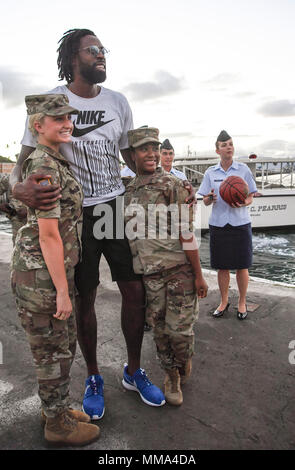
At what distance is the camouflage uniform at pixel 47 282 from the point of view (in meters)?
1.96

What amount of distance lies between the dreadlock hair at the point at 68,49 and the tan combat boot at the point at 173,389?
2.20 m

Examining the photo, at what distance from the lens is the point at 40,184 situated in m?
1.85

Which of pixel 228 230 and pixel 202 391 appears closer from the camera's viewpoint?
pixel 202 391

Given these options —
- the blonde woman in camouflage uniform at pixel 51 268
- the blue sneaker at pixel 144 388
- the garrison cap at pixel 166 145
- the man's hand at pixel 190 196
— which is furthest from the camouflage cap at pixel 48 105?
the garrison cap at pixel 166 145

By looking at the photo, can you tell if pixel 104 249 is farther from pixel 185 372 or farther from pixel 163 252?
pixel 185 372

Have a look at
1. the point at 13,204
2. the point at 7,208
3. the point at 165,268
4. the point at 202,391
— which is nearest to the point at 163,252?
the point at 165,268

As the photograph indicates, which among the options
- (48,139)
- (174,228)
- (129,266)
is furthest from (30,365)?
(48,139)

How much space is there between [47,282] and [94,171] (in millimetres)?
828

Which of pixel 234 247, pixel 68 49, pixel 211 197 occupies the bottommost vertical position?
pixel 234 247

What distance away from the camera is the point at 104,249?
2.53 m

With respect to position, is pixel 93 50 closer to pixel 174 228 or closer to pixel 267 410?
pixel 174 228

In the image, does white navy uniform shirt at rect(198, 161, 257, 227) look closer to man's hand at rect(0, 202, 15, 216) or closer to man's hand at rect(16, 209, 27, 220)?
man's hand at rect(16, 209, 27, 220)
